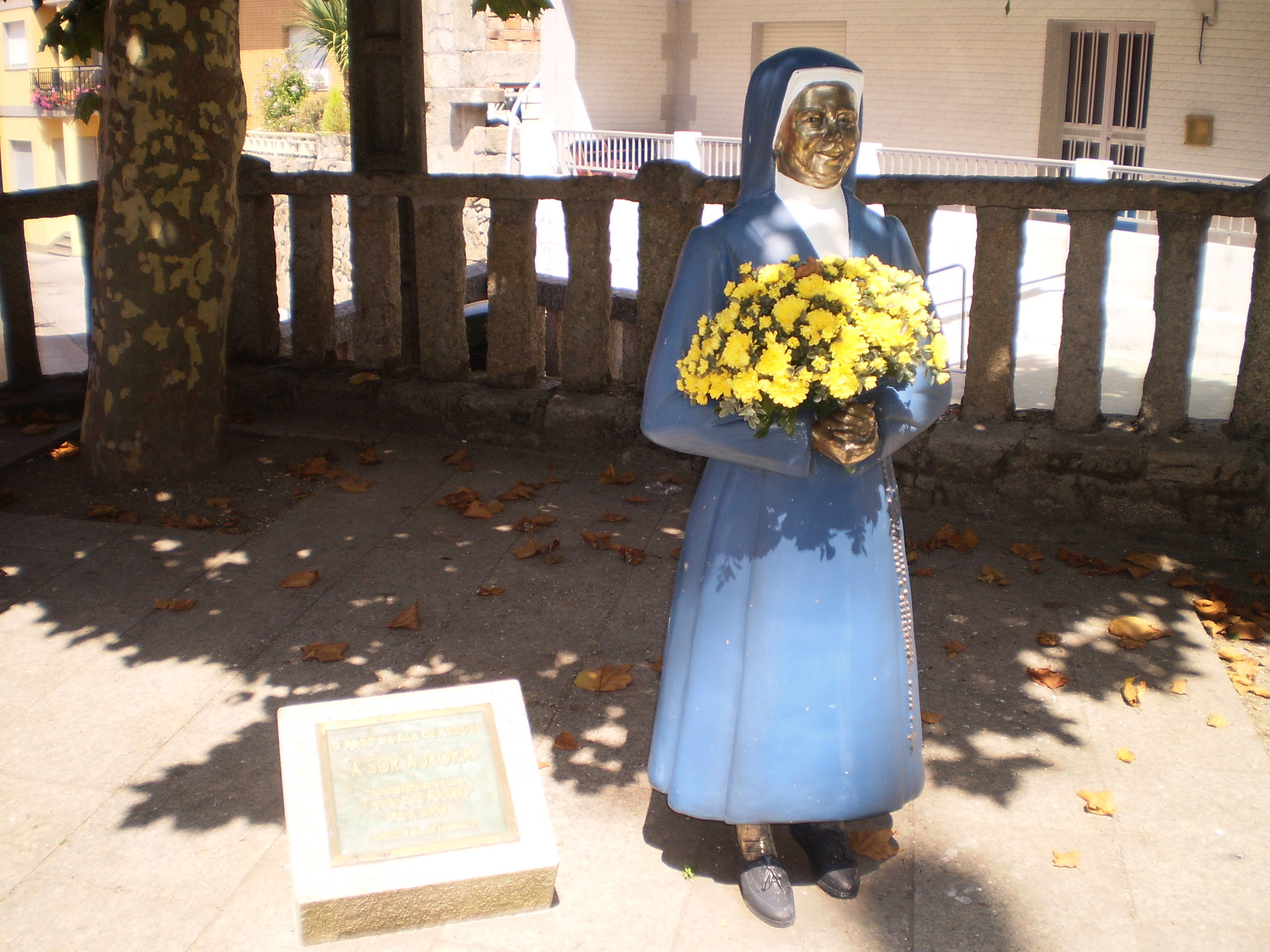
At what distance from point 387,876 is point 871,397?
5.84 ft

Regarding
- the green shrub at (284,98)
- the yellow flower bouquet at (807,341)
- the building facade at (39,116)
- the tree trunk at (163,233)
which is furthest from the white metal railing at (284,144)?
the yellow flower bouquet at (807,341)

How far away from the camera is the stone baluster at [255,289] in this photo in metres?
7.15

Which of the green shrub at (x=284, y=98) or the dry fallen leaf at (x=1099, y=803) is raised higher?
the green shrub at (x=284, y=98)

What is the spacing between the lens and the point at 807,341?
2.89 metres

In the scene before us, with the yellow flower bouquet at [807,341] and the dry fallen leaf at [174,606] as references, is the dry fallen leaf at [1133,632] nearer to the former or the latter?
the yellow flower bouquet at [807,341]

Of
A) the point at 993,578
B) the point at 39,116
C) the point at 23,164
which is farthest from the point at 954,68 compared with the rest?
the point at 23,164

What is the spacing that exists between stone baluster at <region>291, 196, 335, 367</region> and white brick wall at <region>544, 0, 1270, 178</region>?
1226cm

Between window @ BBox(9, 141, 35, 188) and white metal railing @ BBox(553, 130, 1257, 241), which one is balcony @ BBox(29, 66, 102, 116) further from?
white metal railing @ BBox(553, 130, 1257, 241)

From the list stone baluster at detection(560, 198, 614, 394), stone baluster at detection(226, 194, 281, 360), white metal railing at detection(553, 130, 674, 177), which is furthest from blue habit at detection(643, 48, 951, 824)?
white metal railing at detection(553, 130, 674, 177)

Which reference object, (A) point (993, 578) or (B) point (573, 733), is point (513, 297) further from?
(B) point (573, 733)

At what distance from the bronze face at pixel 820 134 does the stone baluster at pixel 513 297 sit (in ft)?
11.5

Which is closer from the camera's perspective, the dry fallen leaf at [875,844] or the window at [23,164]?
the dry fallen leaf at [875,844]

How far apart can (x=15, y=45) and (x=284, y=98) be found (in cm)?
708

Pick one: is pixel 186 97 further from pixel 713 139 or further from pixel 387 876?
pixel 713 139
